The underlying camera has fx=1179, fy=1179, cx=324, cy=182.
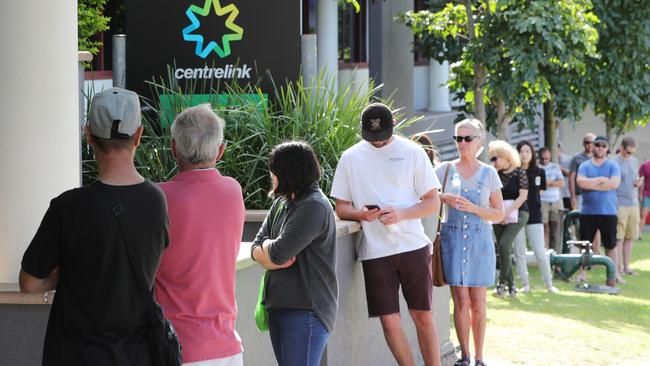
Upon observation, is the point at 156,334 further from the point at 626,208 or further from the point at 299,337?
the point at 626,208

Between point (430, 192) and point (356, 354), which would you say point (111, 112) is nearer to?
point (430, 192)

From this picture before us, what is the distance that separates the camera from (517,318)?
40.6ft

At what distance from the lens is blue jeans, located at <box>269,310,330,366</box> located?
5730mm

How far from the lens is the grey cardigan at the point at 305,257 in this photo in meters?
5.69

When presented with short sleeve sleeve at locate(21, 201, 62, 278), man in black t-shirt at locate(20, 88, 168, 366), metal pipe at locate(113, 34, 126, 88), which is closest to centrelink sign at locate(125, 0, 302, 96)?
metal pipe at locate(113, 34, 126, 88)

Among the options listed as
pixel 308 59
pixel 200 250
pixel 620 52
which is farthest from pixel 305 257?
pixel 620 52

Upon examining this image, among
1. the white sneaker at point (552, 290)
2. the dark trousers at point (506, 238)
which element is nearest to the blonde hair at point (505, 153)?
the dark trousers at point (506, 238)

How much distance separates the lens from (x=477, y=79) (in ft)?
54.6

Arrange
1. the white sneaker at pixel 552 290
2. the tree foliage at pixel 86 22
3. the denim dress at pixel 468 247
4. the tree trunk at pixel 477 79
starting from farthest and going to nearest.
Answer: the tree trunk at pixel 477 79 → the white sneaker at pixel 552 290 → the tree foliage at pixel 86 22 → the denim dress at pixel 468 247

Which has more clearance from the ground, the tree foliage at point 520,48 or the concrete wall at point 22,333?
the tree foliage at point 520,48

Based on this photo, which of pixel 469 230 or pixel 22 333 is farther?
pixel 469 230

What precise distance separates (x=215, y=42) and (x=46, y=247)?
5.83 metres

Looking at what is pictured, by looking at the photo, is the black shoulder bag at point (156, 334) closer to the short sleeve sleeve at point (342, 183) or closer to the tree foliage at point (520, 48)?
the short sleeve sleeve at point (342, 183)

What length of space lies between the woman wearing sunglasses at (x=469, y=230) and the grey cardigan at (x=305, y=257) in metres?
3.08
